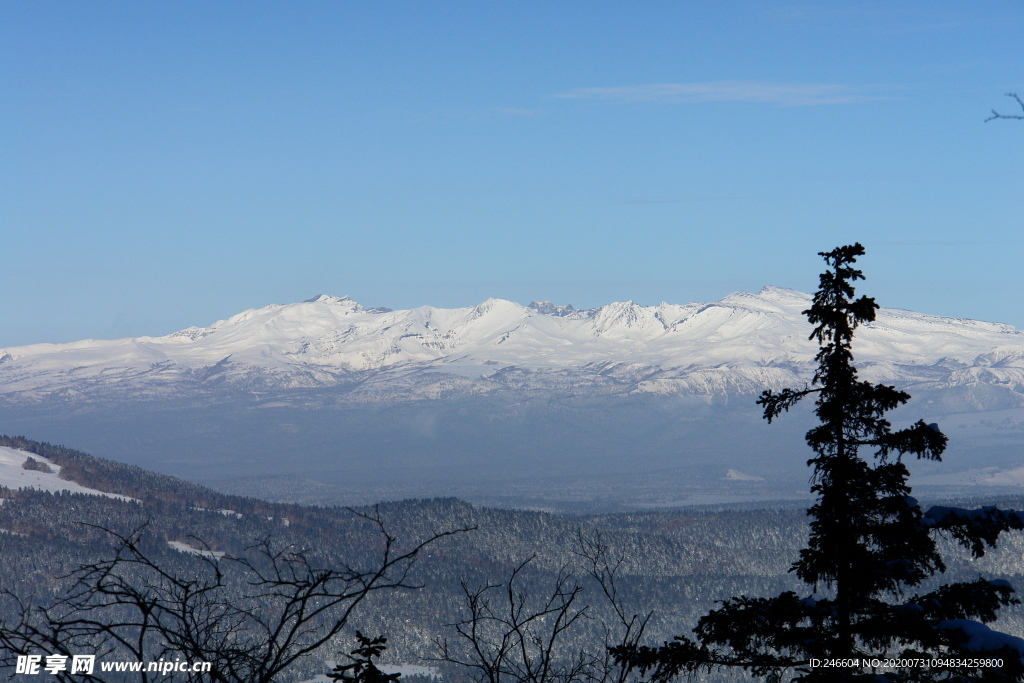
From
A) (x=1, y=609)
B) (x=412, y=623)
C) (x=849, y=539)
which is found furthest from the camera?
(x=412, y=623)

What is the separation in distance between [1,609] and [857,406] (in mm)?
173228

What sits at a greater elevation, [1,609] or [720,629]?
[720,629]

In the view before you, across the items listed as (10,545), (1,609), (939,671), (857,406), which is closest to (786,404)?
(857,406)

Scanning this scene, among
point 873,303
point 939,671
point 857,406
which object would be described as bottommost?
point 939,671

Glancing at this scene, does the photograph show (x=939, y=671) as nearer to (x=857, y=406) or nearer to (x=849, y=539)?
(x=849, y=539)

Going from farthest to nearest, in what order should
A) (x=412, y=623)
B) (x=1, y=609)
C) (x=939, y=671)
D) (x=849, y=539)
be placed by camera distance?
(x=412, y=623)
(x=1, y=609)
(x=849, y=539)
(x=939, y=671)

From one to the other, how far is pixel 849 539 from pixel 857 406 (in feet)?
6.27

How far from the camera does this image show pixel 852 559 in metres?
14.3

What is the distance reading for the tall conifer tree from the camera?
553 inches

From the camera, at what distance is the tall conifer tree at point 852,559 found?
1405 cm

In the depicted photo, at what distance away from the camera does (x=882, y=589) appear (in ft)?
46.8

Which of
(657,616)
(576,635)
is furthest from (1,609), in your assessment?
(657,616)

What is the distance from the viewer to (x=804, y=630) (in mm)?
14211

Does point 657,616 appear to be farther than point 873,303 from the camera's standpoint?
Yes
